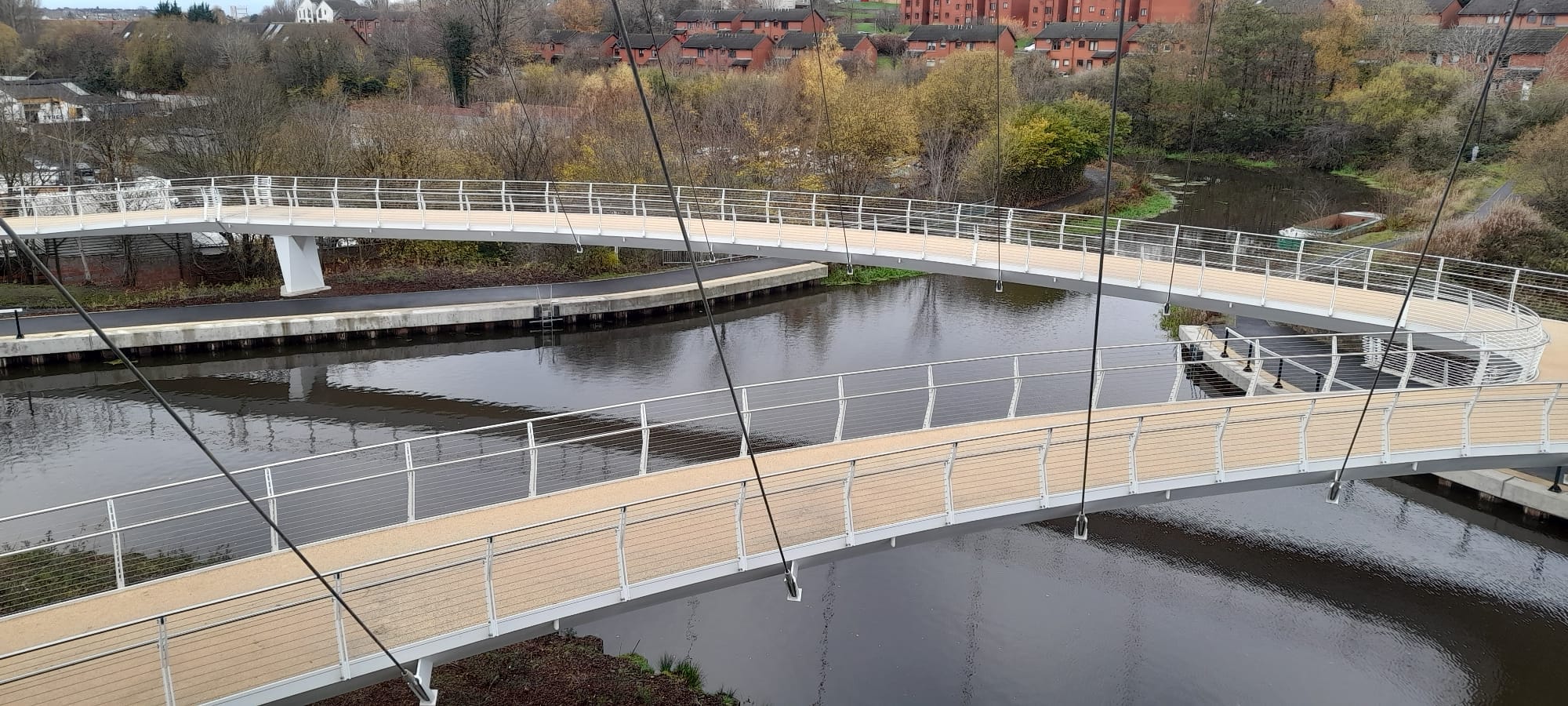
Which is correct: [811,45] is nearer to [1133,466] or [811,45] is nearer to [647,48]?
[647,48]

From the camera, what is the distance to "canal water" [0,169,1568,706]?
35.7 feet

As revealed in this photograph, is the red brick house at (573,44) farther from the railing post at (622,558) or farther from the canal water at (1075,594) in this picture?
the railing post at (622,558)

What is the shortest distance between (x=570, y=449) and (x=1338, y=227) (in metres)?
28.5

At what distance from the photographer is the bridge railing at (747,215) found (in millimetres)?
18703

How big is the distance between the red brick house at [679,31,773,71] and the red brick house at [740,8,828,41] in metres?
2.45

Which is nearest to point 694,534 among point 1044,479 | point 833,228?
point 1044,479

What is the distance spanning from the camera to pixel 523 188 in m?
29.7

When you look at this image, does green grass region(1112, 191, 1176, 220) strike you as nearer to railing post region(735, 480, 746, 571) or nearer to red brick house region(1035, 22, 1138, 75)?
red brick house region(1035, 22, 1138, 75)

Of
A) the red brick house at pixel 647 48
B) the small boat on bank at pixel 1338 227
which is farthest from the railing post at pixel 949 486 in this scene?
the red brick house at pixel 647 48

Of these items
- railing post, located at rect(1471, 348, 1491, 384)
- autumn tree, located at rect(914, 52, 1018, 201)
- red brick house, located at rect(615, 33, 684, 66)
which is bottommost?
railing post, located at rect(1471, 348, 1491, 384)

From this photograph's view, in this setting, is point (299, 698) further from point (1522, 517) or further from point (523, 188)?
point (523, 188)

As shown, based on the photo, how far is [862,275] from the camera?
96.0ft

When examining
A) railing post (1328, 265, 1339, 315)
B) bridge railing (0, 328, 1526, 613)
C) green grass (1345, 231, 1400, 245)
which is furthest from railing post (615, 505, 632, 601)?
green grass (1345, 231, 1400, 245)

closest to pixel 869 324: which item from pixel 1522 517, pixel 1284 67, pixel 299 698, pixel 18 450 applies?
pixel 1522 517
